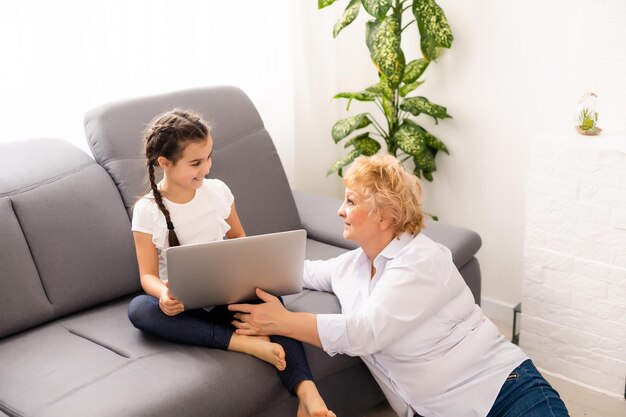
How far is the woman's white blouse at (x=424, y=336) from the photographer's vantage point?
6.53 feet

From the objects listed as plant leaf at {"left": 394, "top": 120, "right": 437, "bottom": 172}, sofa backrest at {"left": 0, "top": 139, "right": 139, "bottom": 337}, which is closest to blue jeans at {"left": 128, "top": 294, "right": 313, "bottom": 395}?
sofa backrest at {"left": 0, "top": 139, "right": 139, "bottom": 337}

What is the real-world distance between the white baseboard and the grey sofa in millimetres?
552

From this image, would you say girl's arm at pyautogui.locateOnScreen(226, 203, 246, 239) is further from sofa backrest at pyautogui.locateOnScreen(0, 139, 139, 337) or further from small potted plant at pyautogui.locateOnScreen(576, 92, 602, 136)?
small potted plant at pyautogui.locateOnScreen(576, 92, 602, 136)

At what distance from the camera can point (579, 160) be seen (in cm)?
256

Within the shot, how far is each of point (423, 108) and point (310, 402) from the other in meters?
1.52

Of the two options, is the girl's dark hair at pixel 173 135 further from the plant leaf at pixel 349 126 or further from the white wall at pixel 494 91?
the white wall at pixel 494 91

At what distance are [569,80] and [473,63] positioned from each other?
0.41 meters

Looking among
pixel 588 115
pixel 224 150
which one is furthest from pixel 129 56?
pixel 588 115

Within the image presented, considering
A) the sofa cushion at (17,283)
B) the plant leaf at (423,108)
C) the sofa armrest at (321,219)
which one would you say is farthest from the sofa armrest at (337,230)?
the sofa cushion at (17,283)

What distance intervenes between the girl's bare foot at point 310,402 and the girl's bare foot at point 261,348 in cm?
7

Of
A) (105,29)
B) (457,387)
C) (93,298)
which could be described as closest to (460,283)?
(457,387)

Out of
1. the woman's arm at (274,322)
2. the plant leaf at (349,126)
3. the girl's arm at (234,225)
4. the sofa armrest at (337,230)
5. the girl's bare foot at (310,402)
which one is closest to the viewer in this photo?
the girl's bare foot at (310,402)

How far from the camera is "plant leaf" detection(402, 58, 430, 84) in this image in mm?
3062

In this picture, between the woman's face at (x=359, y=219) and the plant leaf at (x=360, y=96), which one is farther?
the plant leaf at (x=360, y=96)
